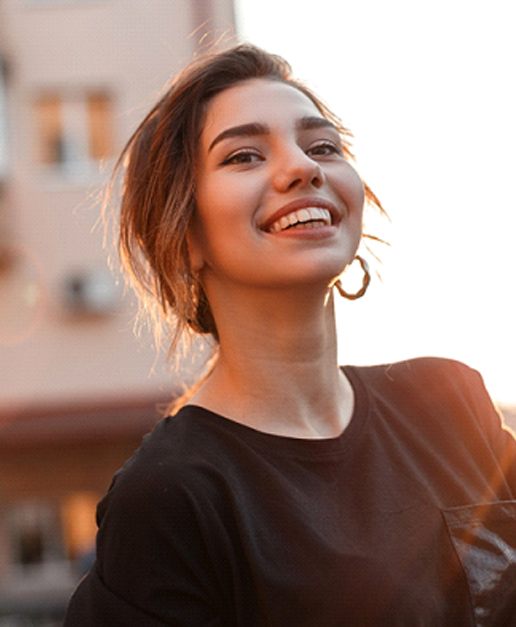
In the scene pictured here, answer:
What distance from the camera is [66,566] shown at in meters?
15.7

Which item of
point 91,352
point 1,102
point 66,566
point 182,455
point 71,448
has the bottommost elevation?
point 66,566

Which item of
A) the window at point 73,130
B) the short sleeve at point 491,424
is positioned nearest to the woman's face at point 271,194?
the short sleeve at point 491,424

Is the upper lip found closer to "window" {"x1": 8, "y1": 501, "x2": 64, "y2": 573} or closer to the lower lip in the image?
the lower lip

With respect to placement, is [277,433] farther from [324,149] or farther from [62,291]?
[62,291]

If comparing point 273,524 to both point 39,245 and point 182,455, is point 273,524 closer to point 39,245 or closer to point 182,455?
point 182,455

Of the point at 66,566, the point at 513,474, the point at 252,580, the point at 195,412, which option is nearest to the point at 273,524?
the point at 252,580

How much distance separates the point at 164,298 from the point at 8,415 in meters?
13.8

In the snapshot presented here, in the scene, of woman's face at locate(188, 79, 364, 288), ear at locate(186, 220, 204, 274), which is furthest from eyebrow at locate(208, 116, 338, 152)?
ear at locate(186, 220, 204, 274)

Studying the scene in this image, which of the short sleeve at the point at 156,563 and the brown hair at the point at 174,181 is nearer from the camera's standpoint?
the short sleeve at the point at 156,563

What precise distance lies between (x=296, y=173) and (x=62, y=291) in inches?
555

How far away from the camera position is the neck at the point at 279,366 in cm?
215

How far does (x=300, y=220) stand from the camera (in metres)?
2.10

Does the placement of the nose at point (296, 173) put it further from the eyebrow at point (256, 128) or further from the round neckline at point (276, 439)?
the round neckline at point (276, 439)

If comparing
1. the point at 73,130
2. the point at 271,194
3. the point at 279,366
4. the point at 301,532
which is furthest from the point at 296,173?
the point at 73,130
